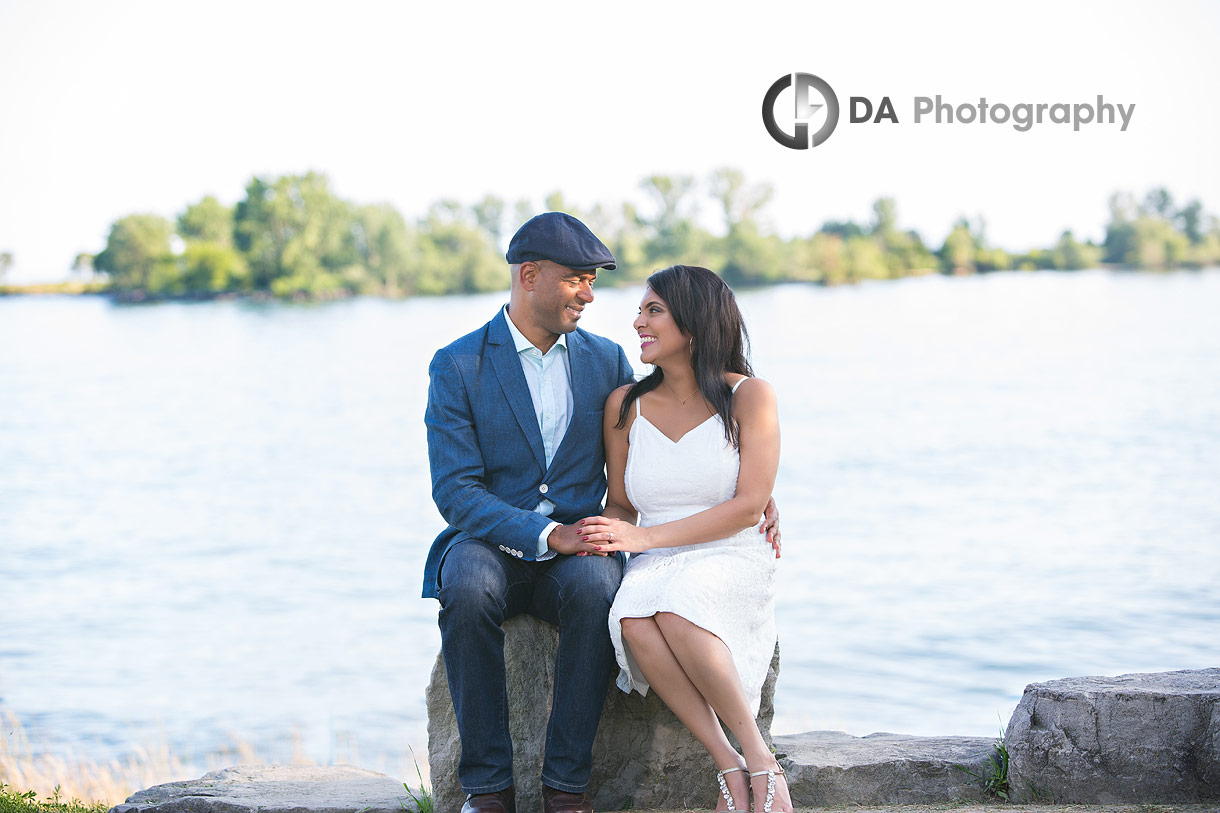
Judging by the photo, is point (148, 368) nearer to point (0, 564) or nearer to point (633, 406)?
point (0, 564)

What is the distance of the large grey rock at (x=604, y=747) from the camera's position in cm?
331

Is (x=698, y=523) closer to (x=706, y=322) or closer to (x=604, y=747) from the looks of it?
(x=706, y=322)

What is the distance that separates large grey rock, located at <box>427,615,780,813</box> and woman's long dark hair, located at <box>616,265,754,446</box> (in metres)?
0.73

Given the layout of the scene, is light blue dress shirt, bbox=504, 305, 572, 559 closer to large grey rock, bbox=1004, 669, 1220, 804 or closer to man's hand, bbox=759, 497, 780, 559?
man's hand, bbox=759, 497, 780, 559

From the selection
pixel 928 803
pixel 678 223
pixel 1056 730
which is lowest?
pixel 928 803

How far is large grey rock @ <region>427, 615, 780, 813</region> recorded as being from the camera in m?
3.31

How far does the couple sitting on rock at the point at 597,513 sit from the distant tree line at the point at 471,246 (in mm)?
42795

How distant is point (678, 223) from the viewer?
160ft

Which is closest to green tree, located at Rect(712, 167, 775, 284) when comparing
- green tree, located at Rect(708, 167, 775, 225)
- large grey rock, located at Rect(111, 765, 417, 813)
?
green tree, located at Rect(708, 167, 775, 225)

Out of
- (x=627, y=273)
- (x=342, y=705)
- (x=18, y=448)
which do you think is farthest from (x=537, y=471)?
(x=627, y=273)

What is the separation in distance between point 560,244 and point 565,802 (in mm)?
1552

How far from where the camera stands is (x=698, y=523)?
327cm

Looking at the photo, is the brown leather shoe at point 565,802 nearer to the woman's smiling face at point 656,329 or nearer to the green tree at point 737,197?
the woman's smiling face at point 656,329

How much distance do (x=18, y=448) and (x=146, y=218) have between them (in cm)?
3325
